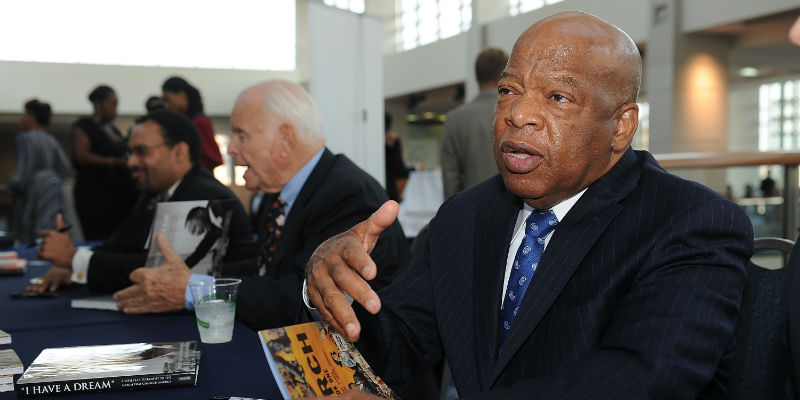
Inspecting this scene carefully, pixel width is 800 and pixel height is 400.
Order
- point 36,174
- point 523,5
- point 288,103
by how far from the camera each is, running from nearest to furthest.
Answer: point 288,103
point 36,174
point 523,5

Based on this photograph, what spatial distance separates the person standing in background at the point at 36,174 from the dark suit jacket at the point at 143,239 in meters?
2.25

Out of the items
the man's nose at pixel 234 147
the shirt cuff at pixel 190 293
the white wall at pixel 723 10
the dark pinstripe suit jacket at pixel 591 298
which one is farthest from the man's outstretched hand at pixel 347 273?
the white wall at pixel 723 10

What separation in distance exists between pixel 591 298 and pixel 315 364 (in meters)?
0.43

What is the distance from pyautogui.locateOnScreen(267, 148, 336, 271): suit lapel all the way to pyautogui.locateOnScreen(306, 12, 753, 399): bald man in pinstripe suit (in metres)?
0.81

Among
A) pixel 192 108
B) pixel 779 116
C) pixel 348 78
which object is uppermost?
pixel 779 116

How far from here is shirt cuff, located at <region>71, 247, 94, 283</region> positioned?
7.28ft

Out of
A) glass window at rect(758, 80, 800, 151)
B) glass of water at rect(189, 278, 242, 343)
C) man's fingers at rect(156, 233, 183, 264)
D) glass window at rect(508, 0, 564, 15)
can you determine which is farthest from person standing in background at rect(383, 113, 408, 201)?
glass window at rect(758, 80, 800, 151)

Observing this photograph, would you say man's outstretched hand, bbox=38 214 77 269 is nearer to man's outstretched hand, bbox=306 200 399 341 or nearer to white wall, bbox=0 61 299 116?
man's outstretched hand, bbox=306 200 399 341

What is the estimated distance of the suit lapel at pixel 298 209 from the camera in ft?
6.58

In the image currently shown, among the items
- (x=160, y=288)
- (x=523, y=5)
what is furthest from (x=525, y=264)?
(x=523, y=5)

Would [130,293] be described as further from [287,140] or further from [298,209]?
[287,140]

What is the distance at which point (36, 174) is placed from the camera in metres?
5.09

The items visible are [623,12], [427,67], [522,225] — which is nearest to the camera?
[522,225]

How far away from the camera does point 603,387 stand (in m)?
0.87
